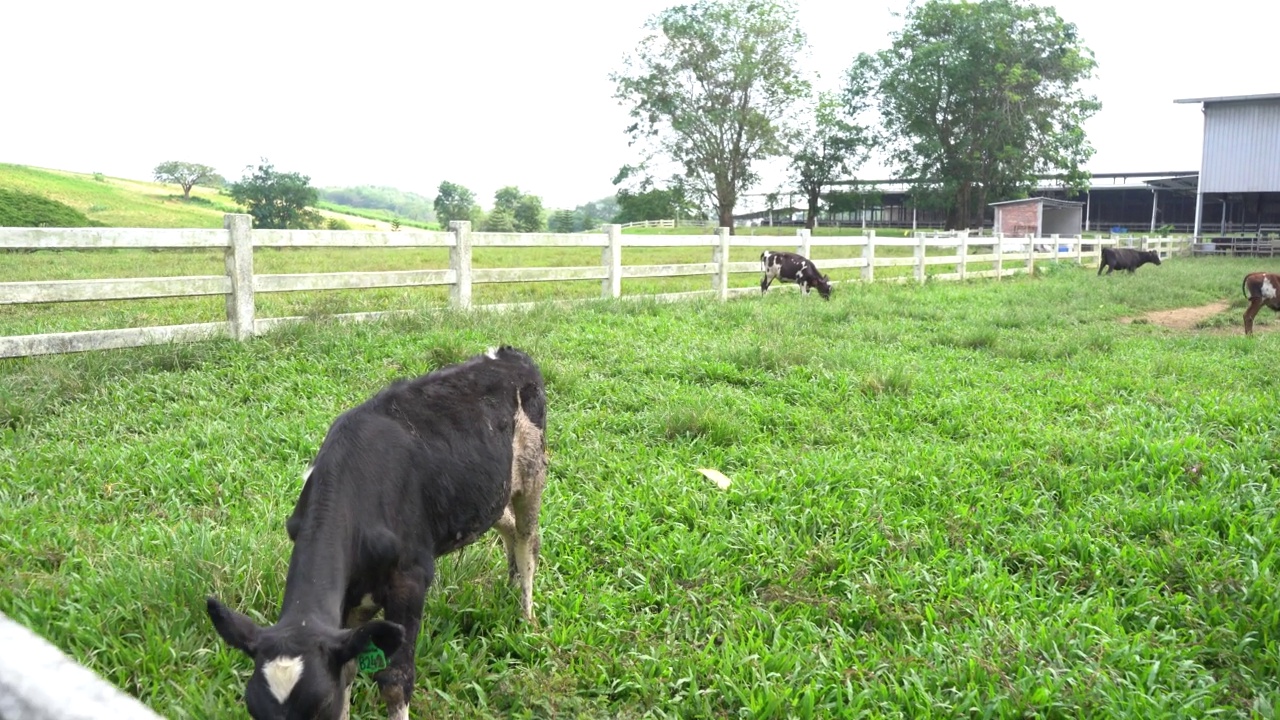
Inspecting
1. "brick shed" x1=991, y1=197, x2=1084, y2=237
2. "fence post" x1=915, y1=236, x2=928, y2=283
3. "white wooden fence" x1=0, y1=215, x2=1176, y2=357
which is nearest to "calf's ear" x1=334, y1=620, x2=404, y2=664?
"white wooden fence" x1=0, y1=215, x2=1176, y2=357

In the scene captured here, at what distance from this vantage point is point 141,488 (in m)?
4.32

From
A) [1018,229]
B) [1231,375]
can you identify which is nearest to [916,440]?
[1231,375]

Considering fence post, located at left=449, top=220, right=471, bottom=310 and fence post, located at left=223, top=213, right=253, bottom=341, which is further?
fence post, located at left=449, top=220, right=471, bottom=310

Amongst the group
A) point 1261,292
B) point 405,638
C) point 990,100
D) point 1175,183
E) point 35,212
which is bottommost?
point 405,638

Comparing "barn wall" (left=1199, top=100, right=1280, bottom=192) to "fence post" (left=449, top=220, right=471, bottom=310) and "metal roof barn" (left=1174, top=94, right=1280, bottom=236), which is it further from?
"fence post" (left=449, top=220, right=471, bottom=310)

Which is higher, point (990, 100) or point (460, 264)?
point (990, 100)

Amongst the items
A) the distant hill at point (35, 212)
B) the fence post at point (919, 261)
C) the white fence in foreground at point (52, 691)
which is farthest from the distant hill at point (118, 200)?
the white fence in foreground at point (52, 691)

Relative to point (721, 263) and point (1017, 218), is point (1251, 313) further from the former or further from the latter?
point (1017, 218)

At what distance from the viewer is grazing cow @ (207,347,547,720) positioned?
198cm

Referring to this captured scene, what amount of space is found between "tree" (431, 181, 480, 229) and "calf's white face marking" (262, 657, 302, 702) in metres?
66.5

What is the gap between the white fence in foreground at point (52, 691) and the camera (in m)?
0.72

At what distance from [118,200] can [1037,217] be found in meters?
37.0

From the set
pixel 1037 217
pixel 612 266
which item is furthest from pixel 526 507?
pixel 1037 217

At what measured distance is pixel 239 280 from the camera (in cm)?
728
